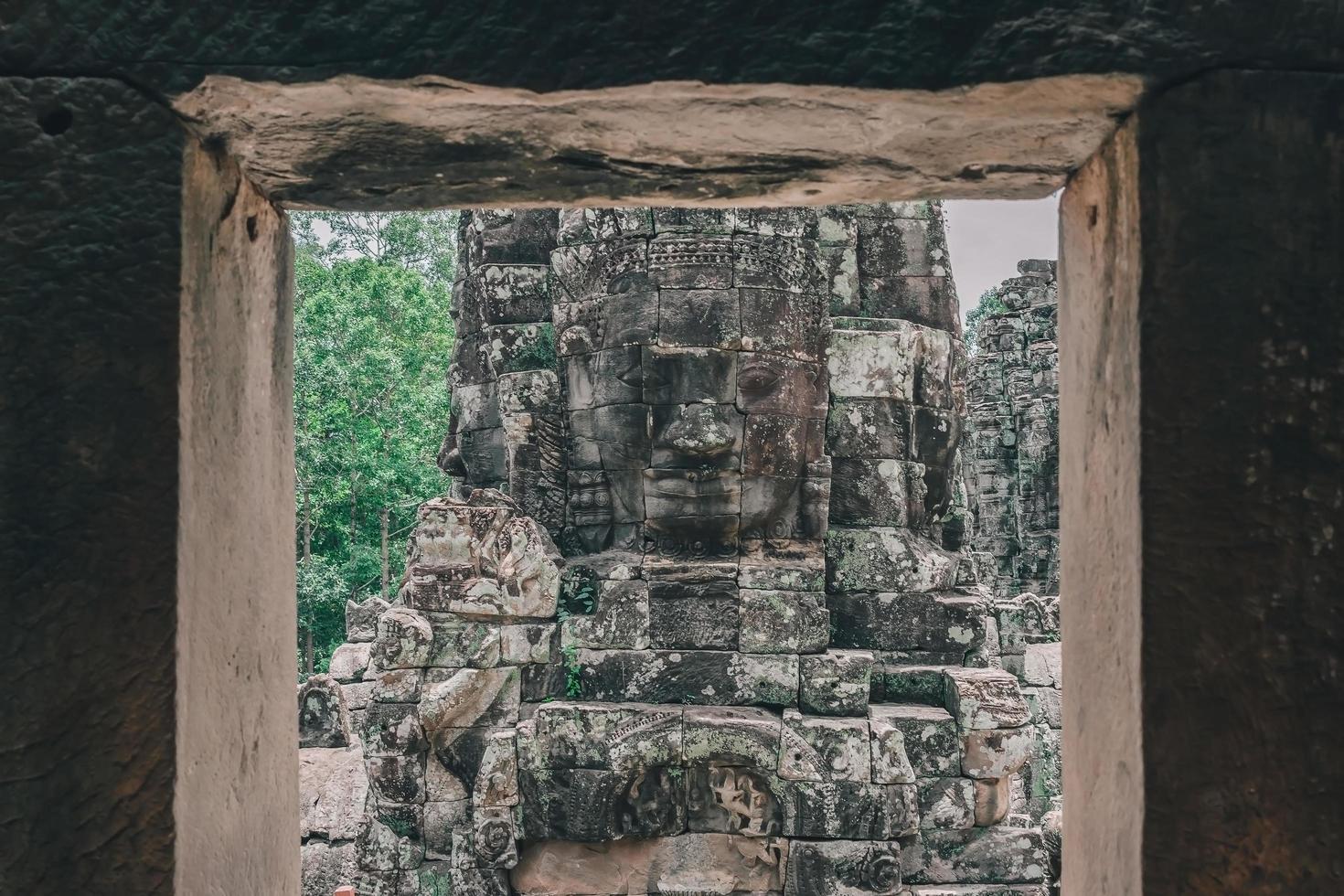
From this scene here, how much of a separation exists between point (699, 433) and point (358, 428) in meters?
15.8

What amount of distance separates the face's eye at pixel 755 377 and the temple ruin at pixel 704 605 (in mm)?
21

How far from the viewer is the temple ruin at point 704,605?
6895mm

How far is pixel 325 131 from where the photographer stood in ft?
5.84

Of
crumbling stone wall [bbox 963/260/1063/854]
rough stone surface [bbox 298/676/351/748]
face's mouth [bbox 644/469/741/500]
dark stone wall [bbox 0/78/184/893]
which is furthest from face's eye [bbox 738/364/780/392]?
crumbling stone wall [bbox 963/260/1063/854]

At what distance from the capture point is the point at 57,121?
1.63 metres

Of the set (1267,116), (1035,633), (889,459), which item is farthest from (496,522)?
(1035,633)

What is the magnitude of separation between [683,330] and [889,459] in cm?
207

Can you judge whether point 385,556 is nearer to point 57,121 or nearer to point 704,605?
point 704,605

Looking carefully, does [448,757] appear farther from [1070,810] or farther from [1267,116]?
[1267,116]

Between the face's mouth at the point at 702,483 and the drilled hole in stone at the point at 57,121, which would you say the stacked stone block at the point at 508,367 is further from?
the drilled hole in stone at the point at 57,121

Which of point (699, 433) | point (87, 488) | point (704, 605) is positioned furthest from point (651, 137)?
point (704, 605)

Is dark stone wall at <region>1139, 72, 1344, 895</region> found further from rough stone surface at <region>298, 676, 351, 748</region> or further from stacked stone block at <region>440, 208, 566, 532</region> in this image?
rough stone surface at <region>298, 676, 351, 748</region>

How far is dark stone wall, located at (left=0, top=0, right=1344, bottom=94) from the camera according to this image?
1614mm

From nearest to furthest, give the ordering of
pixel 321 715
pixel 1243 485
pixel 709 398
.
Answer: pixel 1243 485, pixel 709 398, pixel 321 715
